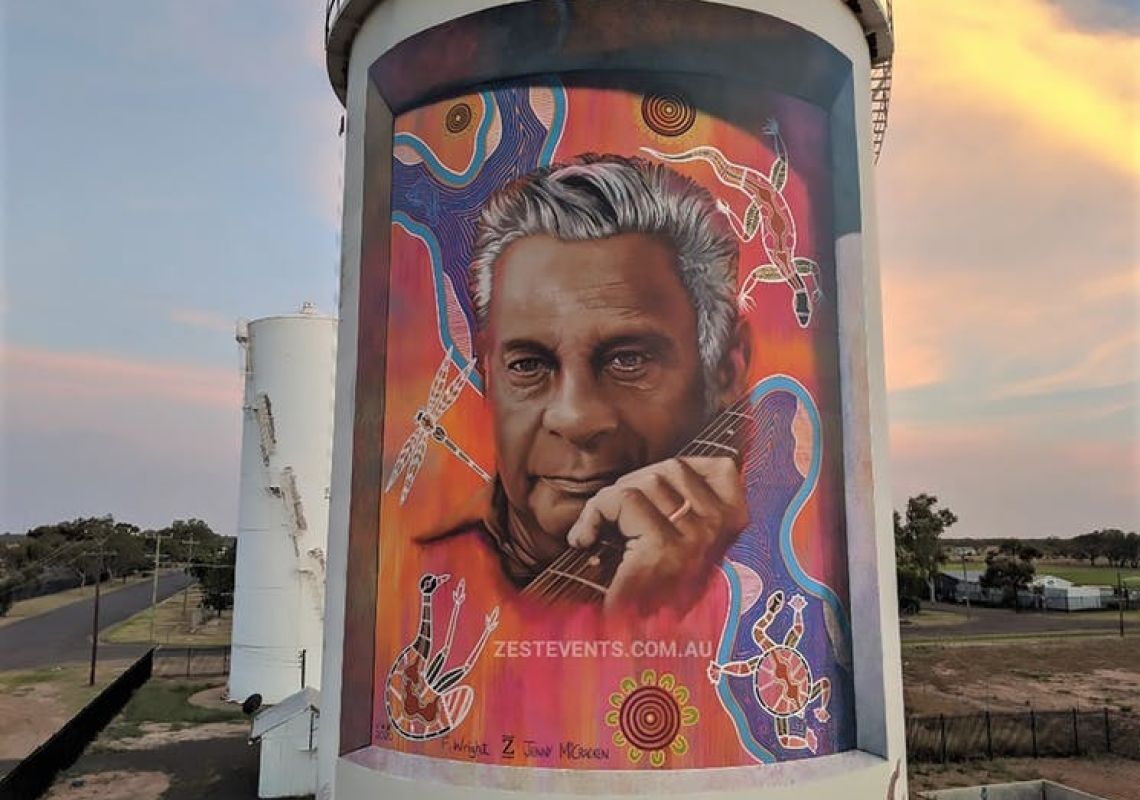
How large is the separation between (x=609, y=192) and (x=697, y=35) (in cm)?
227

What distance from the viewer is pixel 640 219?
1048 centimetres

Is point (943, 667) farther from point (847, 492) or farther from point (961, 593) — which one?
point (961, 593)

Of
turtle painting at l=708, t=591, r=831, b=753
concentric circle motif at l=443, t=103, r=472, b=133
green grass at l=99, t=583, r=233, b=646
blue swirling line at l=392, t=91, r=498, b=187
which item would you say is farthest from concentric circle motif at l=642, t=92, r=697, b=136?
green grass at l=99, t=583, r=233, b=646

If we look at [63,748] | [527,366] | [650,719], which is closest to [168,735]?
[63,748]

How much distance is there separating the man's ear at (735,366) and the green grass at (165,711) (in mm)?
22686

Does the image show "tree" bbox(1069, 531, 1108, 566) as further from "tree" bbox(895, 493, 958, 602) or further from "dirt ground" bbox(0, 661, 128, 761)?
"dirt ground" bbox(0, 661, 128, 761)

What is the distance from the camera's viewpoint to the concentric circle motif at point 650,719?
969 centimetres

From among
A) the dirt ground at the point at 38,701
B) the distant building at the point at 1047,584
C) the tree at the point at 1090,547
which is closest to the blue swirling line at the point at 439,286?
the dirt ground at the point at 38,701

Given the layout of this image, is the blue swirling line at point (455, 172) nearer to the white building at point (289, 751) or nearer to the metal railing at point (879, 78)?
the metal railing at point (879, 78)

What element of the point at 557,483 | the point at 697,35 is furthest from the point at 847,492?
the point at 697,35

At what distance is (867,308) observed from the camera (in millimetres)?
11883

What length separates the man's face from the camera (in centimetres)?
1007

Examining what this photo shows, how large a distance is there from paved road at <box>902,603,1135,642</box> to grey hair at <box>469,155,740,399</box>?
45.1 m

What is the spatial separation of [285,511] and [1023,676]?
3056cm
